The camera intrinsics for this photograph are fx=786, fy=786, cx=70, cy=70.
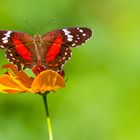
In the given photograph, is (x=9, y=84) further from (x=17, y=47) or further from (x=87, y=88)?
(x=87, y=88)

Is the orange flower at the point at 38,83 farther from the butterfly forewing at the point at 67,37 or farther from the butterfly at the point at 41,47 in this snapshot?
the butterfly forewing at the point at 67,37

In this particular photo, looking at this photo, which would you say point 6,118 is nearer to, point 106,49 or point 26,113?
point 26,113

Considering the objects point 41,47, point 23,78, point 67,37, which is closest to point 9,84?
point 23,78

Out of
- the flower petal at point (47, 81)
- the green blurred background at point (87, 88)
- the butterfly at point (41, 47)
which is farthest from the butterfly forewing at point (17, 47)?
the green blurred background at point (87, 88)

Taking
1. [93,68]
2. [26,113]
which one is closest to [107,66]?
[93,68]

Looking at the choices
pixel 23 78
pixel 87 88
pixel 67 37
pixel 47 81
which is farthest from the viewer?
pixel 87 88

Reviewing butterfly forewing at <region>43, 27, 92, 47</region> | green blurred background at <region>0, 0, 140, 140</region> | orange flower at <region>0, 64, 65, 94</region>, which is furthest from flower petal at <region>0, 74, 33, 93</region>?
green blurred background at <region>0, 0, 140, 140</region>
